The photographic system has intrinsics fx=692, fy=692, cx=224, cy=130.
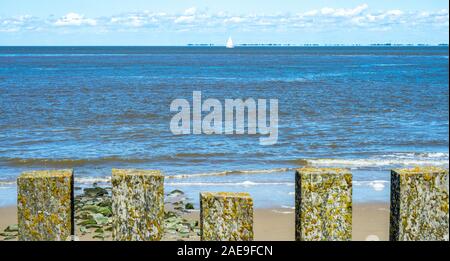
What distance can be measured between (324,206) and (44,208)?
1.58 metres

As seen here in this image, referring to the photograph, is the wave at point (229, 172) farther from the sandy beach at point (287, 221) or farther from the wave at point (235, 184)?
the sandy beach at point (287, 221)

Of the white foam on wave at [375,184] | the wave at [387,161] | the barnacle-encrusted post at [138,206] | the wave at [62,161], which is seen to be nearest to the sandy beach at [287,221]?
the white foam on wave at [375,184]

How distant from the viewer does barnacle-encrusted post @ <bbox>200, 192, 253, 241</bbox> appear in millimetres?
3910

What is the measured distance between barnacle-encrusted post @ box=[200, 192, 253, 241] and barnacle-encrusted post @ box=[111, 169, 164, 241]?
256 millimetres

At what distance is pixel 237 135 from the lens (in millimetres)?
21797

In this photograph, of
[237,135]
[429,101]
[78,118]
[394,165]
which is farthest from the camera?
[429,101]

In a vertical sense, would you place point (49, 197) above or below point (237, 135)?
above

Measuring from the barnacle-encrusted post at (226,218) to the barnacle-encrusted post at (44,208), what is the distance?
78 cm

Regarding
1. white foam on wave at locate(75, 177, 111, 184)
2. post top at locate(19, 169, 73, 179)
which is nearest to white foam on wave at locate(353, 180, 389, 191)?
white foam on wave at locate(75, 177, 111, 184)

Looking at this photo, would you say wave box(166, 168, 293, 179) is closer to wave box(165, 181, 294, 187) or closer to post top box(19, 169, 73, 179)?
wave box(165, 181, 294, 187)

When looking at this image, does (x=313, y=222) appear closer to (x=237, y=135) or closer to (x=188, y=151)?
(x=188, y=151)
